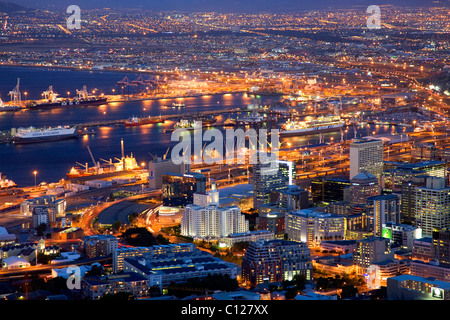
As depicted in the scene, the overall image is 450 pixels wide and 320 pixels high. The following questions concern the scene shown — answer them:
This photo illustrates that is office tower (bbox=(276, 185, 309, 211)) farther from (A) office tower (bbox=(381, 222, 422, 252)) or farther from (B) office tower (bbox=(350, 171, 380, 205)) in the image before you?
(A) office tower (bbox=(381, 222, 422, 252))

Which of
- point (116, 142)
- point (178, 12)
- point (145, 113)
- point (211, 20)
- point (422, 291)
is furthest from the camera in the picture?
point (178, 12)

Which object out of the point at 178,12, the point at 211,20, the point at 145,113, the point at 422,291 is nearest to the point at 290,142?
the point at 145,113

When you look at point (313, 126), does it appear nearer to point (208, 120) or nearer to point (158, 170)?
point (208, 120)

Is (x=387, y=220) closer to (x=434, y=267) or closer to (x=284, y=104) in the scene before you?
(x=434, y=267)

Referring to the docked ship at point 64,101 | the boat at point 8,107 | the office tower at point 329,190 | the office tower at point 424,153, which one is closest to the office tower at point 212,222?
the office tower at point 329,190

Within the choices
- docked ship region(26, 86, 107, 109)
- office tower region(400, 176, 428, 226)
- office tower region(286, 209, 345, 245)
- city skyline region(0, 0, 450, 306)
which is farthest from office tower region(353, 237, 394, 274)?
docked ship region(26, 86, 107, 109)

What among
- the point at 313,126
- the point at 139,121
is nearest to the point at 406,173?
the point at 313,126

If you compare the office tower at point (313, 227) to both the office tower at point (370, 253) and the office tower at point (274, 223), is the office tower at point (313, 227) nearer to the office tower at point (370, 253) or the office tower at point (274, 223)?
the office tower at point (274, 223)

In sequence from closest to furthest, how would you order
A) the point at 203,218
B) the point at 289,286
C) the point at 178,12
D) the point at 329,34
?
the point at 289,286 → the point at 203,218 → the point at 329,34 → the point at 178,12
